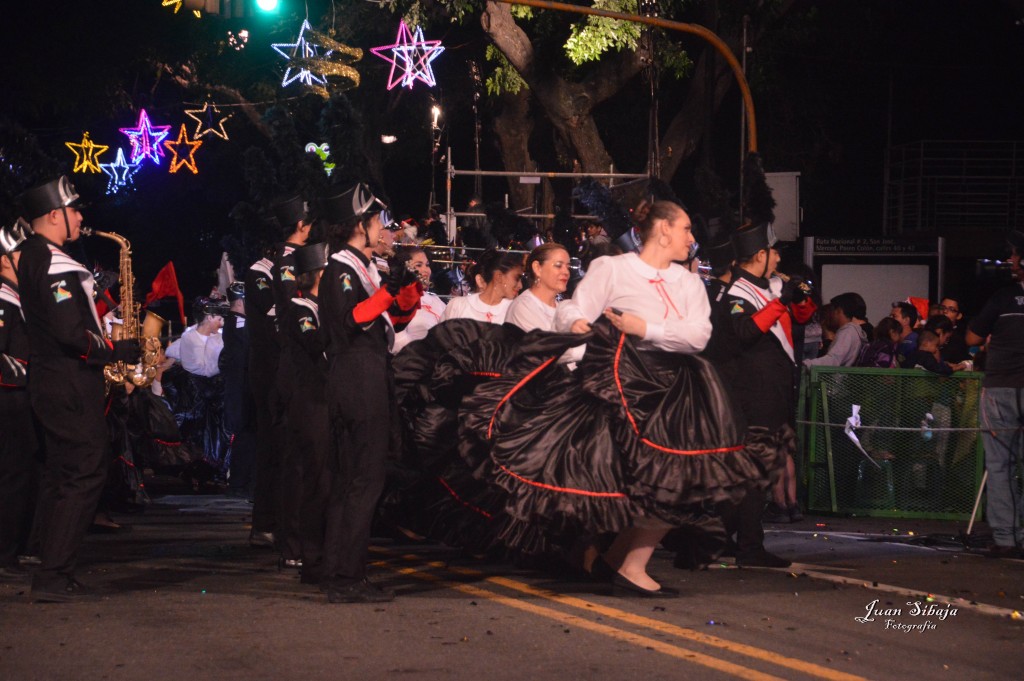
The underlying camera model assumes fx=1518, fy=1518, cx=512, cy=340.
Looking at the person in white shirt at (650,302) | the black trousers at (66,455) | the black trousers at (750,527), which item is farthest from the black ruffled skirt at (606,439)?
the black trousers at (66,455)

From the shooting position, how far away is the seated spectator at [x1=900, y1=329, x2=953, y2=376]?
13.5m

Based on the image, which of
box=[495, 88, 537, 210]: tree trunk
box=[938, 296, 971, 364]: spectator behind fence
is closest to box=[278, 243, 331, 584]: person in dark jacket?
box=[938, 296, 971, 364]: spectator behind fence

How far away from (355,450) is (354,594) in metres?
0.79

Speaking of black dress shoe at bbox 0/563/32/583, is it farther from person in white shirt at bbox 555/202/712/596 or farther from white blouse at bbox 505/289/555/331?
person in white shirt at bbox 555/202/712/596

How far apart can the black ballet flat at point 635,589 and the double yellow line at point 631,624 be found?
0.24m

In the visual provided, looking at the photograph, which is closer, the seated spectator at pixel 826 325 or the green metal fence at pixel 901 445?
the green metal fence at pixel 901 445

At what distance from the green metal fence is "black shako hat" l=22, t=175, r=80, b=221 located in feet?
25.5

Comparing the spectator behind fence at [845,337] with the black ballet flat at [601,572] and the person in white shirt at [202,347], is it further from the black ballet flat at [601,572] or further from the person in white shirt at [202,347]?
the person in white shirt at [202,347]

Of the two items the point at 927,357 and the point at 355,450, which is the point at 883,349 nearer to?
the point at 927,357

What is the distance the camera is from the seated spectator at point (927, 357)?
13.5 meters

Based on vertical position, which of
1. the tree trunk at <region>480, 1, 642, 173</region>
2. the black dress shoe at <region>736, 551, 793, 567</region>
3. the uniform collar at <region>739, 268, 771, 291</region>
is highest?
the tree trunk at <region>480, 1, 642, 173</region>

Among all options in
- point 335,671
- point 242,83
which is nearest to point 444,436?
point 335,671

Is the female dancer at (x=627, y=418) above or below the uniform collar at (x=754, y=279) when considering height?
below

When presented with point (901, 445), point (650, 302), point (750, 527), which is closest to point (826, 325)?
point (901, 445)
